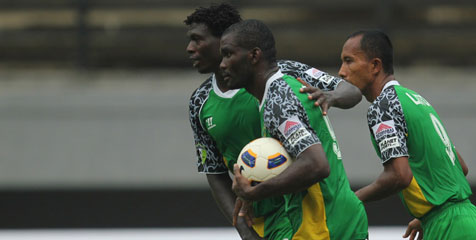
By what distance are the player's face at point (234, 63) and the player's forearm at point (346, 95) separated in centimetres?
49

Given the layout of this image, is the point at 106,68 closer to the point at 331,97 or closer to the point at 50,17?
the point at 50,17

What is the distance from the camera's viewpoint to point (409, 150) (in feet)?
14.5

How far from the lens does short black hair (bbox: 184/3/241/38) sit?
4574mm

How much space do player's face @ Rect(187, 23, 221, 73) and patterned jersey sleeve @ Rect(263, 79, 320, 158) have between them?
2.18 feet

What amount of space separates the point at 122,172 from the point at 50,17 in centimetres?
252

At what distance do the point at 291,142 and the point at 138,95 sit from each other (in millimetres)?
7182

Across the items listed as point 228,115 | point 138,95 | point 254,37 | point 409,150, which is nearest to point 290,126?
point 254,37

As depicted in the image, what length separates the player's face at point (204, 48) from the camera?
14.9 ft

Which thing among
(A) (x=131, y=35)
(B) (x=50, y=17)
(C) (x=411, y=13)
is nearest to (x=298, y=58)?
(C) (x=411, y=13)

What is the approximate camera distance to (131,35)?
11.8m

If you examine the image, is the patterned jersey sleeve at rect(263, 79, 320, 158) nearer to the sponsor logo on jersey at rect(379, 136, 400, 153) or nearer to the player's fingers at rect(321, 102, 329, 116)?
the player's fingers at rect(321, 102, 329, 116)

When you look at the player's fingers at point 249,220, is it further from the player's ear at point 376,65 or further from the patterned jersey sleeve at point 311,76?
the player's ear at point 376,65

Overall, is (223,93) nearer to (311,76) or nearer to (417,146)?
(311,76)

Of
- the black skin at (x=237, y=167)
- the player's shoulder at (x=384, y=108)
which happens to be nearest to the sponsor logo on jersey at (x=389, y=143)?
the player's shoulder at (x=384, y=108)
